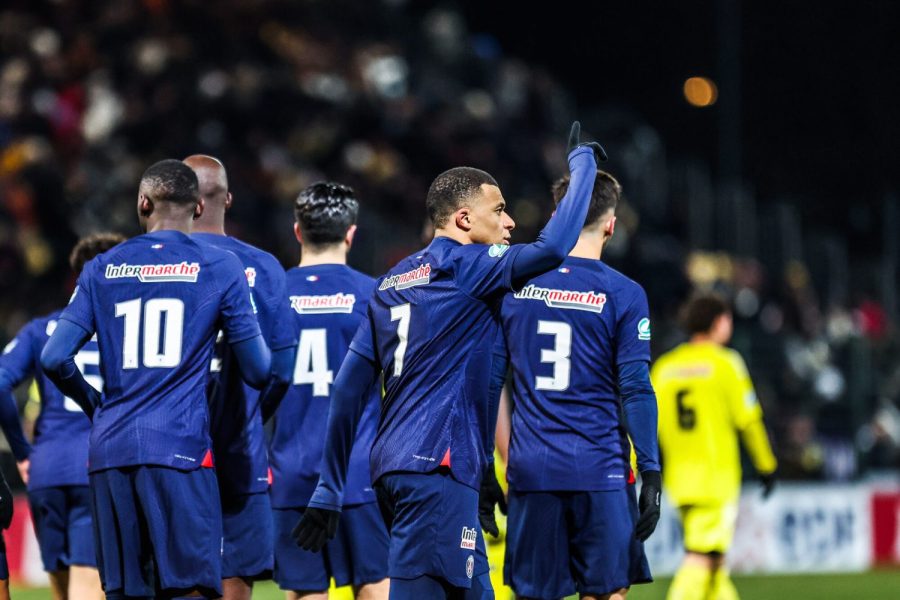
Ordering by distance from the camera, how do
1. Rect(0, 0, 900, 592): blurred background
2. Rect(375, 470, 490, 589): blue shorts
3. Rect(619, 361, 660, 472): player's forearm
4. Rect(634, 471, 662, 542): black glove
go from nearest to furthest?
Rect(375, 470, 490, 589): blue shorts, Rect(634, 471, 662, 542): black glove, Rect(619, 361, 660, 472): player's forearm, Rect(0, 0, 900, 592): blurred background

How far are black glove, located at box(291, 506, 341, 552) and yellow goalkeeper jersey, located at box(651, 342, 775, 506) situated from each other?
4812 millimetres

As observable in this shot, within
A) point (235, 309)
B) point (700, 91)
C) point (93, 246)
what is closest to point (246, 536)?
point (235, 309)

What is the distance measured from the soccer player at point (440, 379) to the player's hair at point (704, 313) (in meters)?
4.31

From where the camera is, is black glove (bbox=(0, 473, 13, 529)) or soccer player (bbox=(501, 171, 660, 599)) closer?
black glove (bbox=(0, 473, 13, 529))

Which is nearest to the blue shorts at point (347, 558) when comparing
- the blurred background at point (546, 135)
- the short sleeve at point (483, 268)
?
the short sleeve at point (483, 268)

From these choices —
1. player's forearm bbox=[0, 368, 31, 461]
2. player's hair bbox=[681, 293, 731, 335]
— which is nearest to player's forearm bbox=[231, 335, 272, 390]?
player's forearm bbox=[0, 368, 31, 461]

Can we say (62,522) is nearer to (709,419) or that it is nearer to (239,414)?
(239,414)

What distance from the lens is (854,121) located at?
2556 cm

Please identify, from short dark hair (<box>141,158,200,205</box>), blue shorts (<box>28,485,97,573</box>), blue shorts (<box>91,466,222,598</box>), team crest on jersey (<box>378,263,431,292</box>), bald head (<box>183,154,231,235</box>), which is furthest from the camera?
blue shorts (<box>28,485,97,573</box>)

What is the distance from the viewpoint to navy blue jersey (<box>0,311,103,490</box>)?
8.37m

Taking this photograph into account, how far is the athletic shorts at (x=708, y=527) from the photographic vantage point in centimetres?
1012

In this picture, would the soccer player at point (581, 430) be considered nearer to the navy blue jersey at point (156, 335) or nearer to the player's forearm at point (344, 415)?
the player's forearm at point (344, 415)

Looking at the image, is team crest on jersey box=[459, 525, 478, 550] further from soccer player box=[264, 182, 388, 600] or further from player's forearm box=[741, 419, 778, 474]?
player's forearm box=[741, 419, 778, 474]

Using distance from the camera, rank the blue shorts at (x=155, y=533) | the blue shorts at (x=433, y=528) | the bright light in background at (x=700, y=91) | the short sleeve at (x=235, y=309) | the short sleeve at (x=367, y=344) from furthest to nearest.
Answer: the bright light in background at (x=700, y=91) < the short sleeve at (x=235, y=309) < the short sleeve at (x=367, y=344) < the blue shorts at (x=155, y=533) < the blue shorts at (x=433, y=528)
